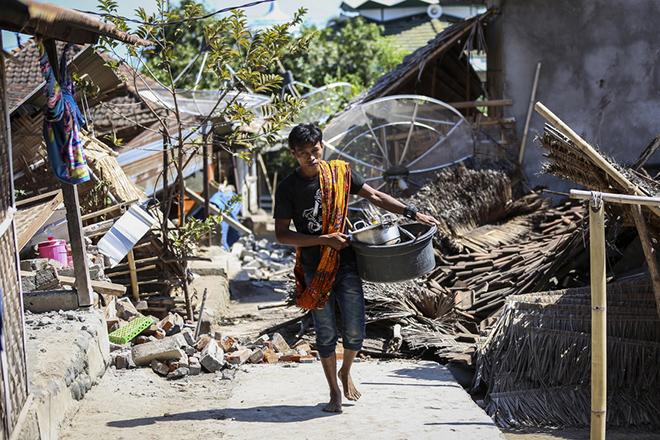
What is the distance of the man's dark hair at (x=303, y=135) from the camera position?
3855 millimetres

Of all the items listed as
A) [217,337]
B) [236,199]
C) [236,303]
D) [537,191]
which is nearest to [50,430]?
[217,337]

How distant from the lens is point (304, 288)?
4168 millimetres

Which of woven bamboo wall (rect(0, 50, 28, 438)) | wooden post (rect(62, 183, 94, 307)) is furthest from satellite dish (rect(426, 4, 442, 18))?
woven bamboo wall (rect(0, 50, 28, 438))

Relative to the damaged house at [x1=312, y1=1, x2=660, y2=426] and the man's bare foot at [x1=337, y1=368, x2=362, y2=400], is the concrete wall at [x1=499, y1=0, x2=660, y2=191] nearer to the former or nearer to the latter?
the damaged house at [x1=312, y1=1, x2=660, y2=426]

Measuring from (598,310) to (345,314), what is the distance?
1.48m

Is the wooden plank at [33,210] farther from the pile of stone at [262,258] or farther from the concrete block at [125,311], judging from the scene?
the pile of stone at [262,258]

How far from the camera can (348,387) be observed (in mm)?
4281

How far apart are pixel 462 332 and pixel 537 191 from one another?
464 cm

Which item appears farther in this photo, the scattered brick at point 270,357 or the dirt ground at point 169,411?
the scattered brick at point 270,357

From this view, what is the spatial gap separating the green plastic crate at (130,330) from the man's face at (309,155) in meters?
2.69

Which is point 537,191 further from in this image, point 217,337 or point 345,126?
point 217,337

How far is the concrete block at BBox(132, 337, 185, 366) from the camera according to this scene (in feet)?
17.0

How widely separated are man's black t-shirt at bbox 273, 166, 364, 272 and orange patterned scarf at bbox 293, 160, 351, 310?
1.7 inches

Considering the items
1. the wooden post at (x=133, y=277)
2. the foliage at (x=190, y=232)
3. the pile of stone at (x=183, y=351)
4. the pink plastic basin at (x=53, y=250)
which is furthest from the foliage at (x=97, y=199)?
the pile of stone at (x=183, y=351)
